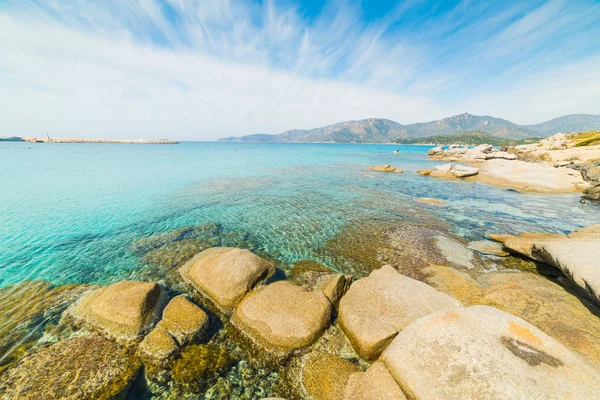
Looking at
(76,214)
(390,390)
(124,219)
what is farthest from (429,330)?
(76,214)

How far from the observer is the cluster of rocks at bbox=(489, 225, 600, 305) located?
6939mm

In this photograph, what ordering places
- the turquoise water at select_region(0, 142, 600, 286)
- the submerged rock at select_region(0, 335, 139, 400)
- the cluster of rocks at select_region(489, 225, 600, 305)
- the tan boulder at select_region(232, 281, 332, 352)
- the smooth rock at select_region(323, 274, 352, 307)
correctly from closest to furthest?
the submerged rock at select_region(0, 335, 139, 400), the tan boulder at select_region(232, 281, 332, 352), the cluster of rocks at select_region(489, 225, 600, 305), the smooth rock at select_region(323, 274, 352, 307), the turquoise water at select_region(0, 142, 600, 286)

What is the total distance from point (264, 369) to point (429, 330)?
4497mm

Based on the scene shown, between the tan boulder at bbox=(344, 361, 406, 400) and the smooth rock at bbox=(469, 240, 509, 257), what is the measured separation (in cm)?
1094

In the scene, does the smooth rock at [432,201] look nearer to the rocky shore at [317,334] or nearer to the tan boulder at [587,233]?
the tan boulder at [587,233]

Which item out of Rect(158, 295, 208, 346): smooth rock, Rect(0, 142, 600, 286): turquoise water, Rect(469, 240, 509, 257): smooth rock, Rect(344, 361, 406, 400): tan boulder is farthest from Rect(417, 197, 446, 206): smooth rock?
Rect(158, 295, 208, 346): smooth rock

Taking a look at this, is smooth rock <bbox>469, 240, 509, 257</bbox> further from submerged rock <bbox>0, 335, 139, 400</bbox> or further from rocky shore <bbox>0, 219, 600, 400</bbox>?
submerged rock <bbox>0, 335, 139, 400</bbox>

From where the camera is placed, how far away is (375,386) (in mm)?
4703

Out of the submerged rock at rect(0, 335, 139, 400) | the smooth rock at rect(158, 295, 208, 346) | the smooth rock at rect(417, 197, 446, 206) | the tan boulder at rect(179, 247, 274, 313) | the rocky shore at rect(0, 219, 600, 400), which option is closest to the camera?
the rocky shore at rect(0, 219, 600, 400)

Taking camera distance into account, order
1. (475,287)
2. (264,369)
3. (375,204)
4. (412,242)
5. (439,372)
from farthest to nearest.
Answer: (375,204) → (412,242) → (475,287) → (264,369) → (439,372)

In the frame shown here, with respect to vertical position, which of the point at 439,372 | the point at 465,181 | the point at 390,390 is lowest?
the point at 465,181

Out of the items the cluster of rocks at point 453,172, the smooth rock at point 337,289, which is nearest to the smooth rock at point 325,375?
the smooth rock at point 337,289

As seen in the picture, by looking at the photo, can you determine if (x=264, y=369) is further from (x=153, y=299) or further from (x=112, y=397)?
(x=153, y=299)

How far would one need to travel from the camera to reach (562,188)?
86.4ft
